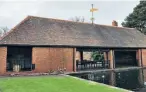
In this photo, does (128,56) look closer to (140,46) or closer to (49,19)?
(140,46)

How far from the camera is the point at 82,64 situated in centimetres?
2416

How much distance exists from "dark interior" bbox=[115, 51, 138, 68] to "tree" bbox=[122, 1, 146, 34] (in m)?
13.9

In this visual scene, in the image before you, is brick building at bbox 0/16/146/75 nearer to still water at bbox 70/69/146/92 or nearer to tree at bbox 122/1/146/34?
still water at bbox 70/69/146/92

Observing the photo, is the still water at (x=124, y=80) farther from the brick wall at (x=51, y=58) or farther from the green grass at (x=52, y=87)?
the brick wall at (x=51, y=58)

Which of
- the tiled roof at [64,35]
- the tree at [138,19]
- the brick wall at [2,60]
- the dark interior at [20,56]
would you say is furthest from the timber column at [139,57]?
the brick wall at [2,60]

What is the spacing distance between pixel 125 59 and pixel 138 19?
1613 cm

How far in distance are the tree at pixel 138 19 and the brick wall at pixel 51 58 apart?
90.8 feet

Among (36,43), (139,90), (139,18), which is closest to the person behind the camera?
(139,90)

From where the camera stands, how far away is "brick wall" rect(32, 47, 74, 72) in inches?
752

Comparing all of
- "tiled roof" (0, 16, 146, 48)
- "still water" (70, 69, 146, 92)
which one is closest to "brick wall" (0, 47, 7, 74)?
"tiled roof" (0, 16, 146, 48)

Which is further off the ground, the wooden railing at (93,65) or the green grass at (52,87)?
the wooden railing at (93,65)

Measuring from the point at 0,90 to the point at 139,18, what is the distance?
39.9 m

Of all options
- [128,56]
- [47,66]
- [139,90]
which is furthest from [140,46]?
A: [139,90]

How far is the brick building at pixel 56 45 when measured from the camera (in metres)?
19.0
